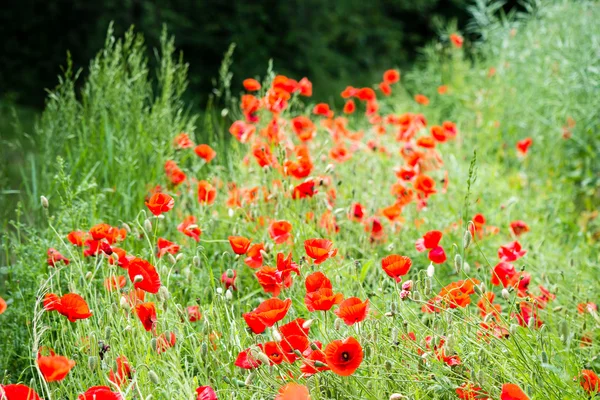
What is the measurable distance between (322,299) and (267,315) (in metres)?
0.13

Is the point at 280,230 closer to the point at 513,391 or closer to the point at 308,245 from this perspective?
the point at 308,245

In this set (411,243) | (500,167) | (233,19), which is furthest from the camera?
(233,19)

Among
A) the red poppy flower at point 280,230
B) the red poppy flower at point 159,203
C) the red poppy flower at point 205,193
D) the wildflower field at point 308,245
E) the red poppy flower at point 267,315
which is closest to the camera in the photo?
the red poppy flower at point 267,315

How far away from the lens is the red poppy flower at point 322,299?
5.54 feet

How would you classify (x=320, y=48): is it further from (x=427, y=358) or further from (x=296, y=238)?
(x=427, y=358)

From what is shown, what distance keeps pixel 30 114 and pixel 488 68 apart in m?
4.76

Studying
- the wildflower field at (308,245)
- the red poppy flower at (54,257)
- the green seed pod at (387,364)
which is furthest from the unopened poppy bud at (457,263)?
the red poppy flower at (54,257)

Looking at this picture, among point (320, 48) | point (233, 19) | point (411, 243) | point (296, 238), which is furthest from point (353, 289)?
point (320, 48)

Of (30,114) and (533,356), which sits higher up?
(533,356)

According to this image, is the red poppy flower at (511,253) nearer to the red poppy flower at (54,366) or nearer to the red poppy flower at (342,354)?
the red poppy flower at (342,354)

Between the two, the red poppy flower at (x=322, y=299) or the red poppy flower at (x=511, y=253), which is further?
the red poppy flower at (x=511, y=253)

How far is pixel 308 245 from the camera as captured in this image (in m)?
1.89

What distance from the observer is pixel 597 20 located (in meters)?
4.92

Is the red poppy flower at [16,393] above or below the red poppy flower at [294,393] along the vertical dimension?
below
